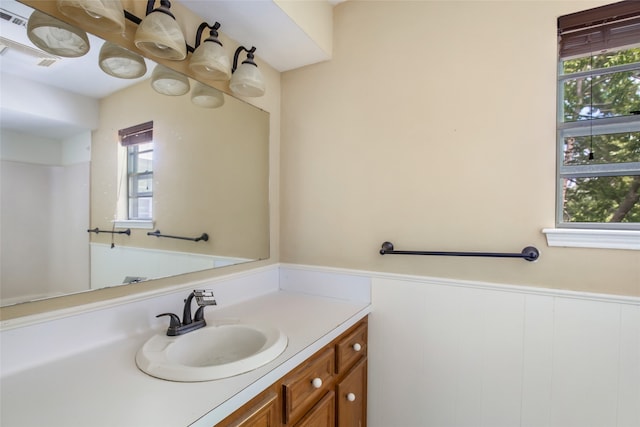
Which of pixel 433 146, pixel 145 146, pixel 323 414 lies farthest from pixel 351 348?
pixel 145 146

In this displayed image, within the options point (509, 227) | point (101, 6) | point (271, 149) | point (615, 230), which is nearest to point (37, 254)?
point (101, 6)

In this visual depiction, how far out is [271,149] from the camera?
1817 millimetres

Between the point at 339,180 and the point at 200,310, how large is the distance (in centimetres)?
96

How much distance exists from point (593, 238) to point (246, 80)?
1.61 m

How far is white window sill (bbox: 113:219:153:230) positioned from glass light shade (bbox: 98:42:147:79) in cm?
55

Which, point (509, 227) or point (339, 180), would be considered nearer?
point (509, 227)

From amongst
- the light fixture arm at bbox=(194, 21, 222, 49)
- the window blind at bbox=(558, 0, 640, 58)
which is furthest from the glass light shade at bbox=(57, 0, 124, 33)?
the window blind at bbox=(558, 0, 640, 58)

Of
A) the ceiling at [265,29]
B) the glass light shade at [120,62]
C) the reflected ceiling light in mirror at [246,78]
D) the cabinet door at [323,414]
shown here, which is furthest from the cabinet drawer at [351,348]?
the ceiling at [265,29]

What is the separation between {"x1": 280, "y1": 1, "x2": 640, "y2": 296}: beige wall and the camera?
47.5 inches

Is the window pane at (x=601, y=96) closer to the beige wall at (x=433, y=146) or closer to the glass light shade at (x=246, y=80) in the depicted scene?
the beige wall at (x=433, y=146)

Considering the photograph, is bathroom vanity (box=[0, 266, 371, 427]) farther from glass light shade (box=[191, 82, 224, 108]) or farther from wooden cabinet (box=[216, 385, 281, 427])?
A: glass light shade (box=[191, 82, 224, 108])

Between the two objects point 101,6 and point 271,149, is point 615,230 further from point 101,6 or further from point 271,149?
point 101,6

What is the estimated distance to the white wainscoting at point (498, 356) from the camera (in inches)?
43.3

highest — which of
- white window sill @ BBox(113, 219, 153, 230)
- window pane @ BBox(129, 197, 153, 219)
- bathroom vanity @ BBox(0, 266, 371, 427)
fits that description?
window pane @ BBox(129, 197, 153, 219)
